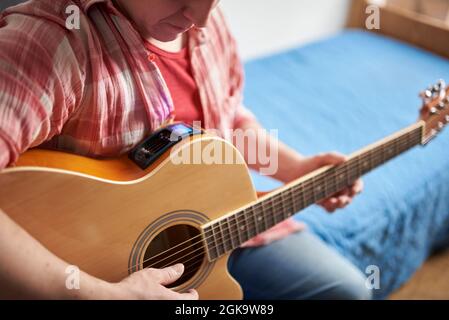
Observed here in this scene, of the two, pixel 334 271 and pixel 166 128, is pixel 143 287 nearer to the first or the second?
pixel 166 128

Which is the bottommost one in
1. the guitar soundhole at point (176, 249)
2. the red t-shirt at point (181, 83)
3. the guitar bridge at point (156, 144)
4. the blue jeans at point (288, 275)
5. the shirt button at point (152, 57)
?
the blue jeans at point (288, 275)

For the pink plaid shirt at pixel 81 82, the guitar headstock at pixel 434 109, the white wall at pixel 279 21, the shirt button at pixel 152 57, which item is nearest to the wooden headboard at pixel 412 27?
the white wall at pixel 279 21

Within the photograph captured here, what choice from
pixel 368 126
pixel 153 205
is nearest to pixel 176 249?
pixel 153 205

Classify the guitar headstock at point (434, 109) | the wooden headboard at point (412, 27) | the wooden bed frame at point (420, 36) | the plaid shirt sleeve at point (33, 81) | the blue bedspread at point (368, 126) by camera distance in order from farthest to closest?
the wooden headboard at point (412, 27)
the wooden bed frame at point (420, 36)
the blue bedspread at point (368, 126)
the guitar headstock at point (434, 109)
the plaid shirt sleeve at point (33, 81)

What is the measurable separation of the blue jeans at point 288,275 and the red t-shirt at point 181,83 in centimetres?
32

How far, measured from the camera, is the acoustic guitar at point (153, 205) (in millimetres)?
621

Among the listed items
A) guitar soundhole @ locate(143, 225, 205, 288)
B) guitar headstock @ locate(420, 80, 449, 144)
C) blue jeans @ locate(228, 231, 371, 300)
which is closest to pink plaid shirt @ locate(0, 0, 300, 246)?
guitar soundhole @ locate(143, 225, 205, 288)

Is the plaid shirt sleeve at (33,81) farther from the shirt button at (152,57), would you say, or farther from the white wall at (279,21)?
the white wall at (279,21)

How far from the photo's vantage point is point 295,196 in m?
0.88

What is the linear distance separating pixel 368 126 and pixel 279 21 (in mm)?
628

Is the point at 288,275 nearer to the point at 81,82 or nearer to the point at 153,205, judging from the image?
the point at 153,205

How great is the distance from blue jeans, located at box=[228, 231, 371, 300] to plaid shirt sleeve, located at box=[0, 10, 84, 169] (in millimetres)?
502

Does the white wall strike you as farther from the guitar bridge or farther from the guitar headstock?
the guitar bridge
